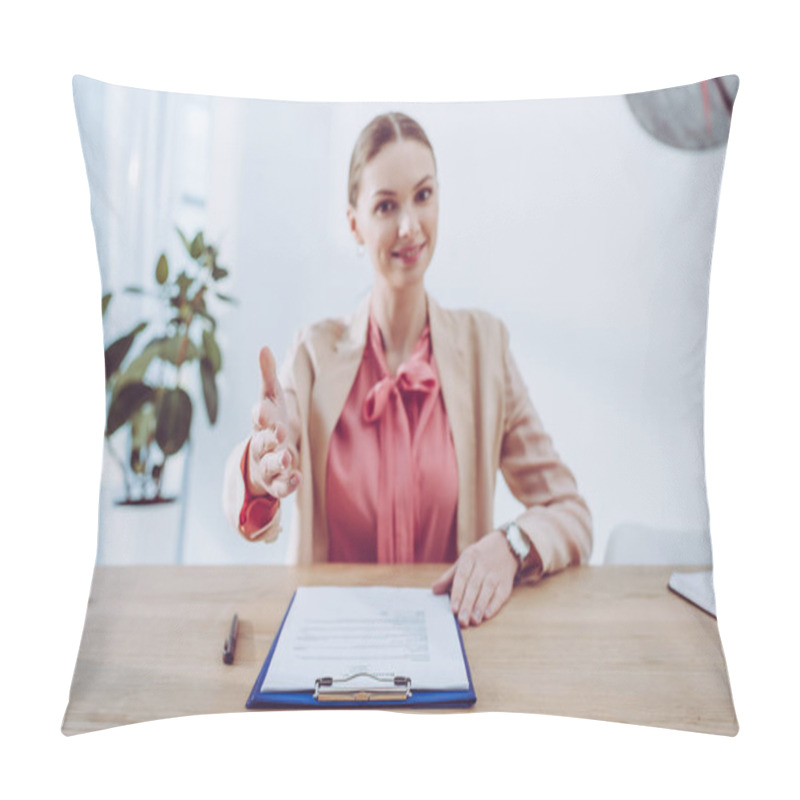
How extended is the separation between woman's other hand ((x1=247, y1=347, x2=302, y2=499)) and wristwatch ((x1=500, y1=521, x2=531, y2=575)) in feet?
1.13

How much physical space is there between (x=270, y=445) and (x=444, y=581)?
0.35 m

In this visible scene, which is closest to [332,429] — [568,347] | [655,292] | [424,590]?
[424,590]

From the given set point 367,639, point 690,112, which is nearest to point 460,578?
point 367,639

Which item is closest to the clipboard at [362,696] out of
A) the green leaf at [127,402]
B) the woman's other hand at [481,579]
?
the woman's other hand at [481,579]

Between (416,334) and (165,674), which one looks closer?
(165,674)

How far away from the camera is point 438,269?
122 cm

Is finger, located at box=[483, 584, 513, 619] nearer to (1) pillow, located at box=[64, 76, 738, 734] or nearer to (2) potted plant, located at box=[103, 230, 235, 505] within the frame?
(1) pillow, located at box=[64, 76, 738, 734]

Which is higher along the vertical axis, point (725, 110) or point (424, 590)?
point (725, 110)

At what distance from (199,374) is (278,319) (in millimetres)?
151

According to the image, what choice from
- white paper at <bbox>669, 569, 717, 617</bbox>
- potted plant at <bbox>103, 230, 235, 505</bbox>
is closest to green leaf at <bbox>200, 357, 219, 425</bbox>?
potted plant at <bbox>103, 230, 235, 505</bbox>

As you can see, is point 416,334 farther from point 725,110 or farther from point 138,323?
point 725,110

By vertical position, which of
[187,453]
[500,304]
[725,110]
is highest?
[725,110]

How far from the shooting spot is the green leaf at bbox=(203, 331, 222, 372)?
1.20 m

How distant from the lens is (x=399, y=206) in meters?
1.23
